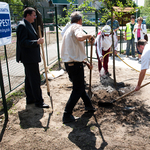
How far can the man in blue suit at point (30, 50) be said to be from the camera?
364 cm

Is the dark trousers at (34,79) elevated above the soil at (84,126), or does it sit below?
above

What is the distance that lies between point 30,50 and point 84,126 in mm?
1791

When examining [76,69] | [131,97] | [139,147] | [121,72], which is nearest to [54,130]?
[76,69]

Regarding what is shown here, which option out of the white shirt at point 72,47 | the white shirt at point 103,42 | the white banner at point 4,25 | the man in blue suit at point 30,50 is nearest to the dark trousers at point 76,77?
the white shirt at point 72,47

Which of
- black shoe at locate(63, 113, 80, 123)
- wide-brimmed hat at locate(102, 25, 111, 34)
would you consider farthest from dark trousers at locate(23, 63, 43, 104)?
wide-brimmed hat at locate(102, 25, 111, 34)

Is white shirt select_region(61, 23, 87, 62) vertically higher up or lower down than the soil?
higher up

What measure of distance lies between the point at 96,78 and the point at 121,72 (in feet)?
3.36

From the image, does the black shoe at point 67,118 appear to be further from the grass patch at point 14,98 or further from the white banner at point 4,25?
the white banner at point 4,25

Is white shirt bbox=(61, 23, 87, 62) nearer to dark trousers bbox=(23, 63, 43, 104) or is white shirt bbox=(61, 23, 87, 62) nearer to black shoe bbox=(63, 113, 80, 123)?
dark trousers bbox=(23, 63, 43, 104)

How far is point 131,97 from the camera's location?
447 cm

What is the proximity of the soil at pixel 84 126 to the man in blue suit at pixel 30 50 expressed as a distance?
437 millimetres

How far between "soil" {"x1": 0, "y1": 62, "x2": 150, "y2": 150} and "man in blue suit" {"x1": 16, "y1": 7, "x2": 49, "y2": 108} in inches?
17.2

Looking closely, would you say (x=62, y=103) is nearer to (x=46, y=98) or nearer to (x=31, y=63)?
(x=46, y=98)

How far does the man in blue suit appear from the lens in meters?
3.64
